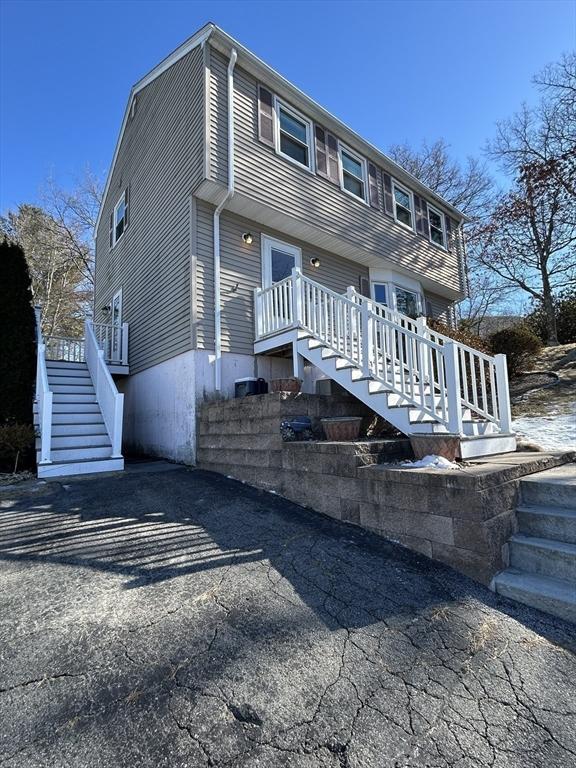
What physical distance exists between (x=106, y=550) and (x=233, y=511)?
4.31ft

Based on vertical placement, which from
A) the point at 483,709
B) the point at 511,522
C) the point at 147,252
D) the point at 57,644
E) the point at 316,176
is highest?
the point at 316,176

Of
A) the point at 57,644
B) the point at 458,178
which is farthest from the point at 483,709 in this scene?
the point at 458,178

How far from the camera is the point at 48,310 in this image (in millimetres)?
19609

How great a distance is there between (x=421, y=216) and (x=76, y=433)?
11.2m

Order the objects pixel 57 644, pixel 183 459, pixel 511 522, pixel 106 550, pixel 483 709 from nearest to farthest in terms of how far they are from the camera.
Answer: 1. pixel 483 709
2. pixel 57 644
3. pixel 511 522
4. pixel 106 550
5. pixel 183 459

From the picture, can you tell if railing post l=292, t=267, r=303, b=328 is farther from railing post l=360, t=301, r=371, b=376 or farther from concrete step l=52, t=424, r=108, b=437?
concrete step l=52, t=424, r=108, b=437

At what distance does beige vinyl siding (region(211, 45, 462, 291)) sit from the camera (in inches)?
286

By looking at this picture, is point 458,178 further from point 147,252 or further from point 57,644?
point 57,644

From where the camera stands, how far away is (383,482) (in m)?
3.35

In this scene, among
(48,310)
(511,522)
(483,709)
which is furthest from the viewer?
(48,310)

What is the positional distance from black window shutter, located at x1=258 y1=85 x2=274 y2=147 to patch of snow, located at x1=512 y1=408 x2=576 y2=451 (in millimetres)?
7280

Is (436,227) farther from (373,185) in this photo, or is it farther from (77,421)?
(77,421)

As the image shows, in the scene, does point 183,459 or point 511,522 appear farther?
point 183,459

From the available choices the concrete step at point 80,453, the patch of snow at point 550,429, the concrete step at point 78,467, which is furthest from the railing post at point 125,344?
the patch of snow at point 550,429
